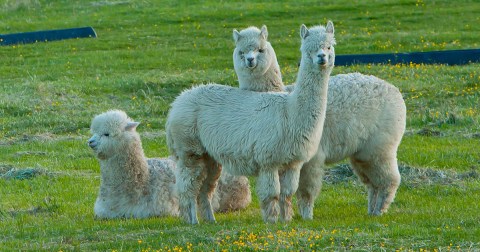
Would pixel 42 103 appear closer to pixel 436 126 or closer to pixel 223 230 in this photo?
pixel 436 126

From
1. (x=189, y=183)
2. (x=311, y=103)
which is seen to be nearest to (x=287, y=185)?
(x=311, y=103)

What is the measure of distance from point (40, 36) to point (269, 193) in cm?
2116

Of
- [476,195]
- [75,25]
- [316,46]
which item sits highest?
[316,46]

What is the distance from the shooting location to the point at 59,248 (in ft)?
30.5

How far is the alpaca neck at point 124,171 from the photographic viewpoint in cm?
1183

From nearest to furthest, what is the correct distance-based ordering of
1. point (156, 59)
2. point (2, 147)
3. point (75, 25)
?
1. point (2, 147)
2. point (156, 59)
3. point (75, 25)

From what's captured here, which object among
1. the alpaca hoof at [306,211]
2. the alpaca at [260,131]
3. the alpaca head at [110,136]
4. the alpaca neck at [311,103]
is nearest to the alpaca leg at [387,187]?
the alpaca hoof at [306,211]

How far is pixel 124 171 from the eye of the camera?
11.9 m

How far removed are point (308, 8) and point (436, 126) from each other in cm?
1818

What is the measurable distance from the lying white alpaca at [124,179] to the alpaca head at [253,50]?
178cm

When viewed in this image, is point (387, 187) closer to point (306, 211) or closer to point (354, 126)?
point (354, 126)

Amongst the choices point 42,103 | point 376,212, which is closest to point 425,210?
point 376,212

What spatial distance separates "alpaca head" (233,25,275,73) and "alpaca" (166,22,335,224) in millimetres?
320

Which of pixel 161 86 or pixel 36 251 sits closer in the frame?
pixel 36 251
